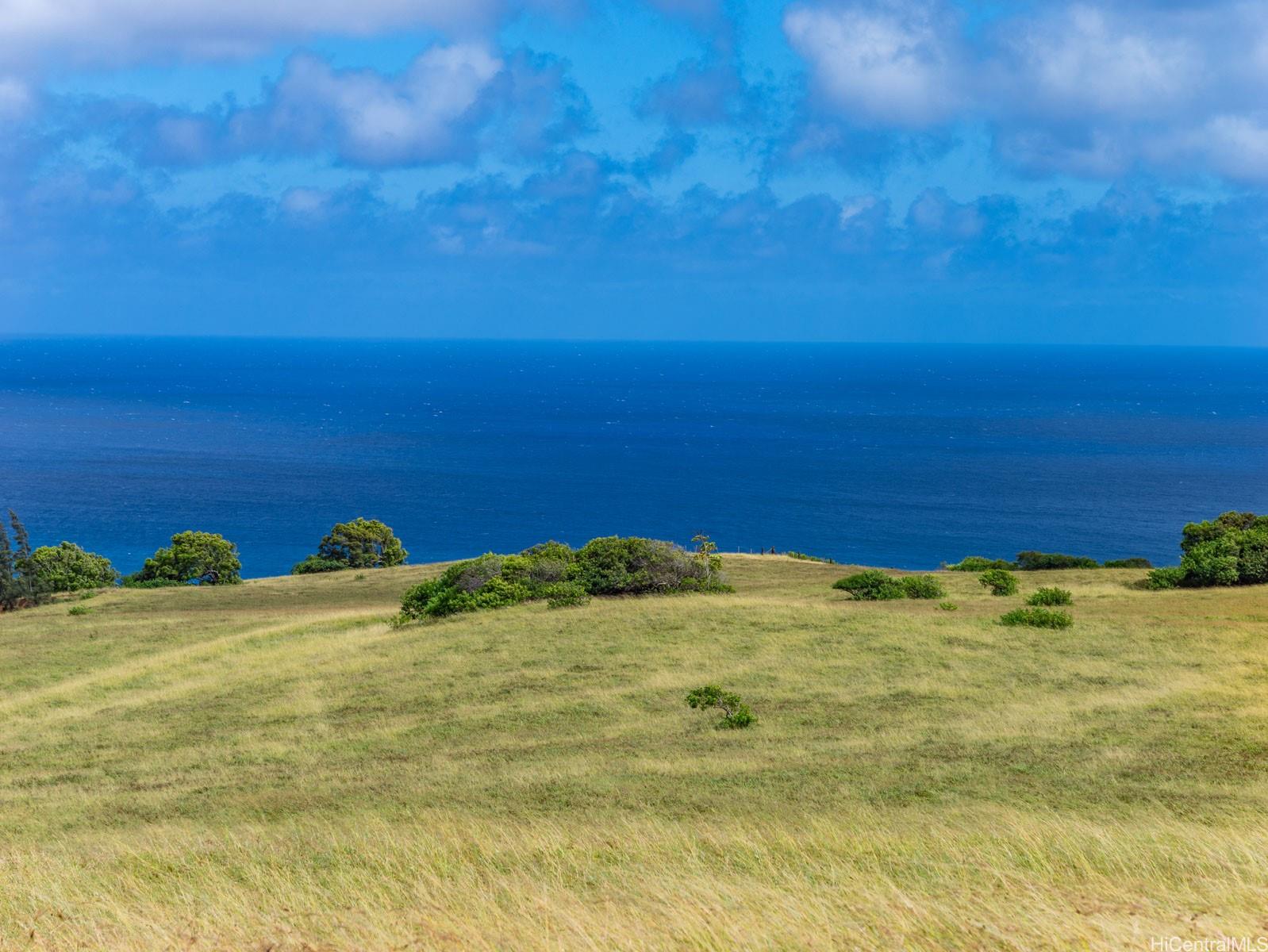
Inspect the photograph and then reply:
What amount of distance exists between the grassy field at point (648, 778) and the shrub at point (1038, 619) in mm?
696

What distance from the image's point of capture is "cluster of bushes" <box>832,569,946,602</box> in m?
37.3

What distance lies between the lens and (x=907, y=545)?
10325 centimetres

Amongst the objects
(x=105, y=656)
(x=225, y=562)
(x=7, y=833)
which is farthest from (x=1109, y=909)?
(x=225, y=562)

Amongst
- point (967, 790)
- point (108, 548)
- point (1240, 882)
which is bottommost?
point (108, 548)

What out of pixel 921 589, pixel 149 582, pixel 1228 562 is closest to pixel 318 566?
pixel 149 582

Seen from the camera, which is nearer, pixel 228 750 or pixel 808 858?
pixel 808 858

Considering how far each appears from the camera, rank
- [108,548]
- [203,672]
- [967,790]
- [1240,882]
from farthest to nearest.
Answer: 1. [108,548]
2. [203,672]
3. [967,790]
4. [1240,882]

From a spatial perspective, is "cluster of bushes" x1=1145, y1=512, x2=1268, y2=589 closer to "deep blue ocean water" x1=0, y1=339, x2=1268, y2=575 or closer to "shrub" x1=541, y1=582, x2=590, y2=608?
"shrub" x1=541, y1=582, x2=590, y2=608

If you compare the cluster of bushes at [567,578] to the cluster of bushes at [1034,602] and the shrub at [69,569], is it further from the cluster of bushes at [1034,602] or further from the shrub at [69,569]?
the shrub at [69,569]

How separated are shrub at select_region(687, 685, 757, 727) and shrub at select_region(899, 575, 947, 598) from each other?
14.7 meters

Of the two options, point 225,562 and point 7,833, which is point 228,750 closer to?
point 7,833

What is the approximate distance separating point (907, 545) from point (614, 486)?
157ft

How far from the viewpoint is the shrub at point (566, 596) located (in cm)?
3694

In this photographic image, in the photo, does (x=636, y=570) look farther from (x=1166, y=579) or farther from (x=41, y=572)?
(x=41, y=572)
